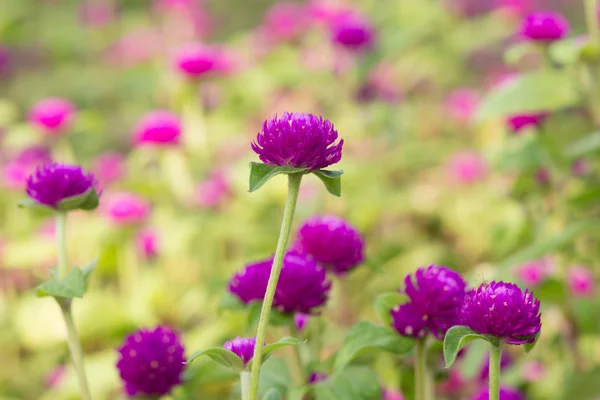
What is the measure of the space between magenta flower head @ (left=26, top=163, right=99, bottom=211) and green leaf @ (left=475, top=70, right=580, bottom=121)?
763mm

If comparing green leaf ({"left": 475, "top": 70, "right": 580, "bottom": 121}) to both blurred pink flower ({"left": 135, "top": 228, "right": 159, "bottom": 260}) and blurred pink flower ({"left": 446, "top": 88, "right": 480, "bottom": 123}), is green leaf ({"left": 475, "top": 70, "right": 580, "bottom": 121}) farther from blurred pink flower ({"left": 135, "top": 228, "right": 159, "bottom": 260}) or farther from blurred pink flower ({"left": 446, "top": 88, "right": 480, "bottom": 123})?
blurred pink flower ({"left": 446, "top": 88, "right": 480, "bottom": 123})

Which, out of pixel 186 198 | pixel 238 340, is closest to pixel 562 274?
pixel 238 340

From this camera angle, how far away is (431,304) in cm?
77

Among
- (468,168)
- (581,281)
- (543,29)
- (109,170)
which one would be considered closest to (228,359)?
(543,29)

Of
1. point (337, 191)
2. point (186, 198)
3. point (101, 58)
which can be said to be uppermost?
point (337, 191)

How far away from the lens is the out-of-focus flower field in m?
1.35

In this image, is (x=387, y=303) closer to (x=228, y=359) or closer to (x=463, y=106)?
(x=228, y=359)

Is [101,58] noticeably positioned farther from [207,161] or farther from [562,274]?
[562,274]

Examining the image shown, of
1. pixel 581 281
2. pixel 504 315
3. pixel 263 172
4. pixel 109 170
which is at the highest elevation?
→ pixel 263 172

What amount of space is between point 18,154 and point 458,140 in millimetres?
1706

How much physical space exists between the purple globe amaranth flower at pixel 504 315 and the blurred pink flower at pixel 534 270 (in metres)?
0.96

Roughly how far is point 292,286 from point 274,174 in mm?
213

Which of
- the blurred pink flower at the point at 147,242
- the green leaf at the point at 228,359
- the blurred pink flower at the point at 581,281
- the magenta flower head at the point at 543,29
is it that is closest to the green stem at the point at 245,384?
the green leaf at the point at 228,359

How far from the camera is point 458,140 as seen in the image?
2.91 meters
